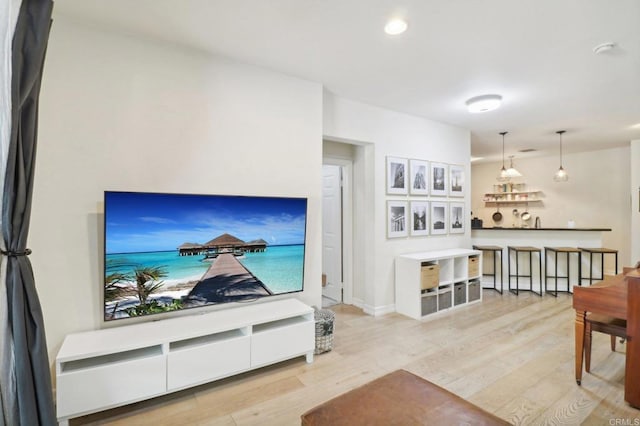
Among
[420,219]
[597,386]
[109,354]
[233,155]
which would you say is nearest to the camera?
[109,354]

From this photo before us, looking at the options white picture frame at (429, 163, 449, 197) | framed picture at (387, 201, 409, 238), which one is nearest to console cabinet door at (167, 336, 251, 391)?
framed picture at (387, 201, 409, 238)

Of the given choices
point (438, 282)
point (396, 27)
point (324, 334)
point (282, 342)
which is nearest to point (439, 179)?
point (438, 282)

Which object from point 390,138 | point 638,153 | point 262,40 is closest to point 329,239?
point 390,138

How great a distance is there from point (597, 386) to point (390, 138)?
3.21 m

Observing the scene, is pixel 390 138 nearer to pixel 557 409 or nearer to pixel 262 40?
pixel 262 40

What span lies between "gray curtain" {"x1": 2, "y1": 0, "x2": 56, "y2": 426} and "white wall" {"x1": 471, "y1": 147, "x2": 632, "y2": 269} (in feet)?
29.8

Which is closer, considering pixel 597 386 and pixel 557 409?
pixel 557 409

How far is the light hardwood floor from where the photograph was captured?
206 cm

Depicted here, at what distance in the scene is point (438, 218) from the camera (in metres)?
4.71

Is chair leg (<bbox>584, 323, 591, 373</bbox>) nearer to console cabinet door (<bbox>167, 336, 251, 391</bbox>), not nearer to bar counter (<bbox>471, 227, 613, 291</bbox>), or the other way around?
console cabinet door (<bbox>167, 336, 251, 391</bbox>)

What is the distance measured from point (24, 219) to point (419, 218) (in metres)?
4.17

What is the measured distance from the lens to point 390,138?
4199 mm

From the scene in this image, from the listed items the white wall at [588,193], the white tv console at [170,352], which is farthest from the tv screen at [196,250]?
the white wall at [588,193]

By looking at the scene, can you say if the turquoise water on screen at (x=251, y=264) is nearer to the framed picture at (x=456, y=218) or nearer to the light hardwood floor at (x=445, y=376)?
the light hardwood floor at (x=445, y=376)
